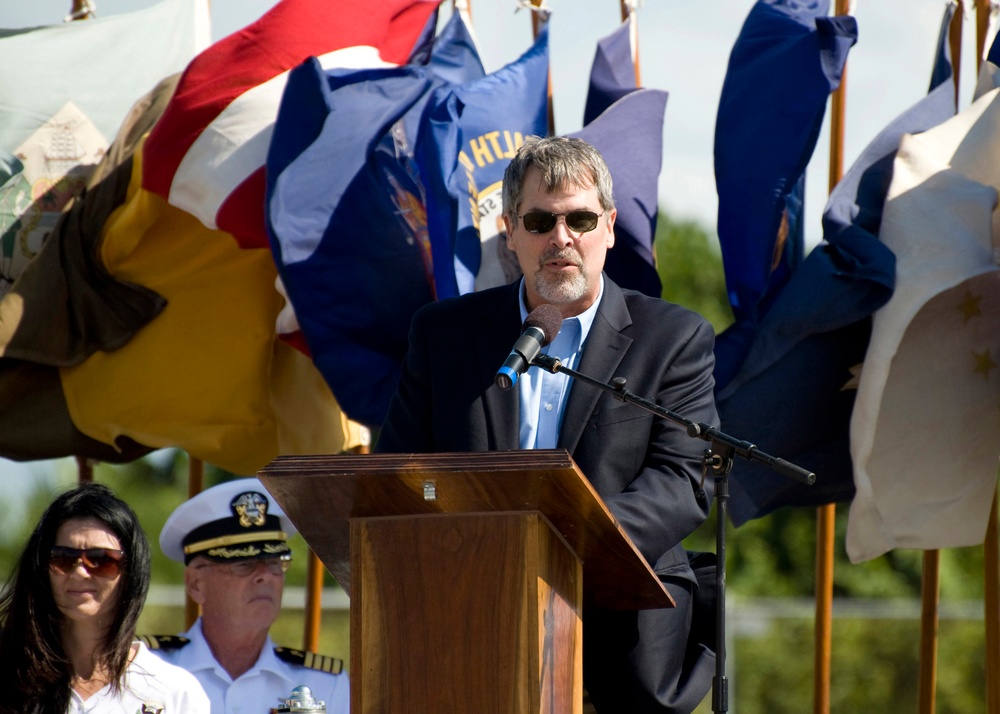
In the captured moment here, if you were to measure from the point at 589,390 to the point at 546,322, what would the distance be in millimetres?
338

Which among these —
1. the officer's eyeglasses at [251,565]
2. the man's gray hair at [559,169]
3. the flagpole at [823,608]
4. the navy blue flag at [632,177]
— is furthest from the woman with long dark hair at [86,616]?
the flagpole at [823,608]

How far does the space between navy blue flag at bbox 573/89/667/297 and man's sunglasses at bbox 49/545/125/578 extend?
1690 millimetres

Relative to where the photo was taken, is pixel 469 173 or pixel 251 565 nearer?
pixel 251 565

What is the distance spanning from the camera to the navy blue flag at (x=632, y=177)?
13.8ft

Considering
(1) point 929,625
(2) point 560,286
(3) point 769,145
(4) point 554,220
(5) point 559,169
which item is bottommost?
(1) point 929,625

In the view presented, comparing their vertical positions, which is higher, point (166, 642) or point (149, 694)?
point (166, 642)

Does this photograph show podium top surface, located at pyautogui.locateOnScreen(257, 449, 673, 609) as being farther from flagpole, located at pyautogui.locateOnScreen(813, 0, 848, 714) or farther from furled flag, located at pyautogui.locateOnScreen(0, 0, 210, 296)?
furled flag, located at pyautogui.locateOnScreen(0, 0, 210, 296)

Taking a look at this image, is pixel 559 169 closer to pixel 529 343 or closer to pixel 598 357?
pixel 598 357

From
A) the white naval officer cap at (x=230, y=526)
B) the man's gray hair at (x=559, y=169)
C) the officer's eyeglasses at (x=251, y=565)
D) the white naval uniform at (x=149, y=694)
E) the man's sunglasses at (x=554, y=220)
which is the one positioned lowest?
the white naval uniform at (x=149, y=694)

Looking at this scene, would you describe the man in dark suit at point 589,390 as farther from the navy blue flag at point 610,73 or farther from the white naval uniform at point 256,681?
the navy blue flag at point 610,73

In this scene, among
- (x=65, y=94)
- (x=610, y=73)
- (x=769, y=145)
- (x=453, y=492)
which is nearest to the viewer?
(x=453, y=492)

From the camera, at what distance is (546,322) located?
8.30ft

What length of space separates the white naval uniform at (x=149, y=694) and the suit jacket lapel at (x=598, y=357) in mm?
1138

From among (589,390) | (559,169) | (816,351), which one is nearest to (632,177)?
(816,351)
